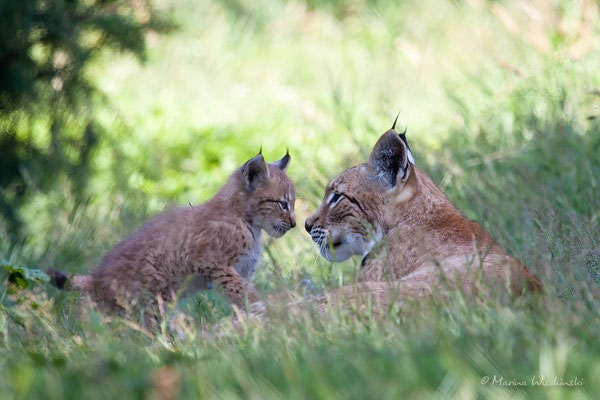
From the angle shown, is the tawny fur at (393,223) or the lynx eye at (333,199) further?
the lynx eye at (333,199)

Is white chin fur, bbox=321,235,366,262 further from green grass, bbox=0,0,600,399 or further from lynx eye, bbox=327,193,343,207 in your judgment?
lynx eye, bbox=327,193,343,207

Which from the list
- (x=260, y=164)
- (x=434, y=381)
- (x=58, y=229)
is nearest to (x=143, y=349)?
(x=434, y=381)

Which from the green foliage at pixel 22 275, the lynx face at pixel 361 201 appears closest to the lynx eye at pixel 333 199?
the lynx face at pixel 361 201

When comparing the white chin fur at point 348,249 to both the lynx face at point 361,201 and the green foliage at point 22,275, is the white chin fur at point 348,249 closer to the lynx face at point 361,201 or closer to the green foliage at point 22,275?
the lynx face at point 361,201

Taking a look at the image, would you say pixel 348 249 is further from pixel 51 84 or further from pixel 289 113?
pixel 289 113

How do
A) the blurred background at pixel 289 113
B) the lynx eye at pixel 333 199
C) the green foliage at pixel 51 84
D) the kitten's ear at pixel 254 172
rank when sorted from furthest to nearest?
the green foliage at pixel 51 84 → the blurred background at pixel 289 113 → the kitten's ear at pixel 254 172 → the lynx eye at pixel 333 199

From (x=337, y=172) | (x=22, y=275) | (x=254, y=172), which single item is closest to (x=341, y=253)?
(x=254, y=172)

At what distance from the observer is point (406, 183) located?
225 inches

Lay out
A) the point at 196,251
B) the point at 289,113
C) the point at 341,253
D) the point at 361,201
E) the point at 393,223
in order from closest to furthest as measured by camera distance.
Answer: the point at 393,223
the point at 361,201
the point at 341,253
the point at 196,251
the point at 289,113

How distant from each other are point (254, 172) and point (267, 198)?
19cm

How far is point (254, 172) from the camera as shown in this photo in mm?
6625

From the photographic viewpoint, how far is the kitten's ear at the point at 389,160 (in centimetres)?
565

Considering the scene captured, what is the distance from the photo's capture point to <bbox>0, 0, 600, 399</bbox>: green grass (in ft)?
10.6

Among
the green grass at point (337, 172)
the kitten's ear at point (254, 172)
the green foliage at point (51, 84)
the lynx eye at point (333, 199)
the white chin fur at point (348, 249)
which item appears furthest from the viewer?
the green foliage at point (51, 84)
